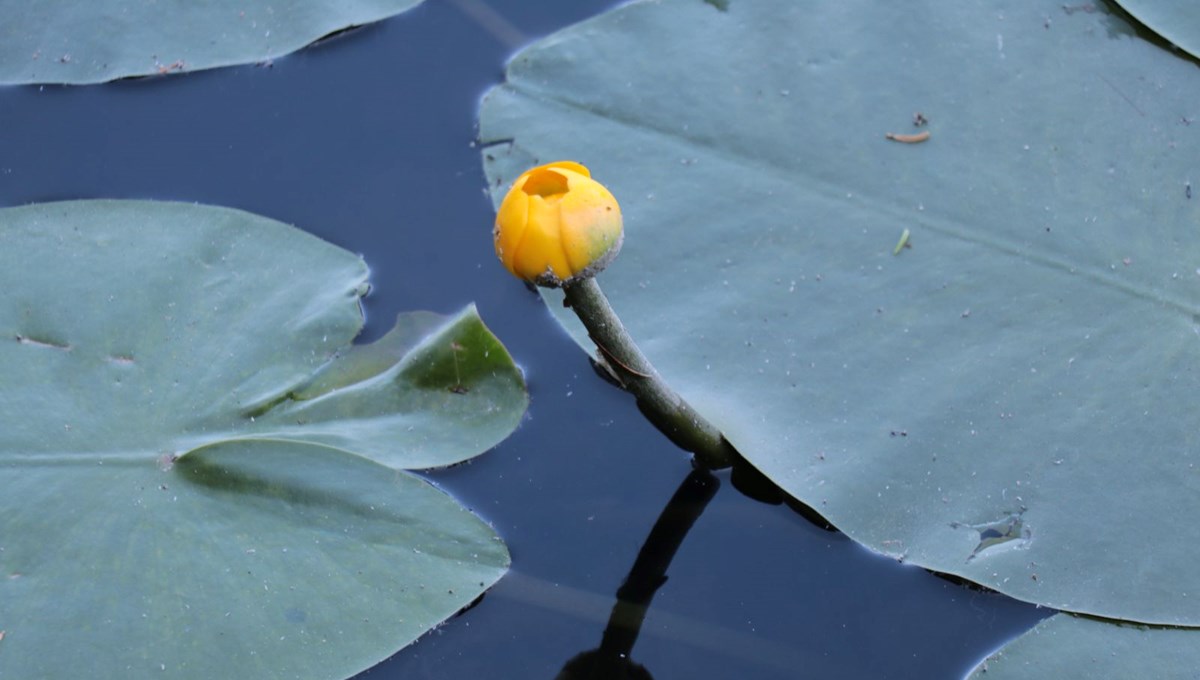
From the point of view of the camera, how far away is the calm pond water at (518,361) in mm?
1307

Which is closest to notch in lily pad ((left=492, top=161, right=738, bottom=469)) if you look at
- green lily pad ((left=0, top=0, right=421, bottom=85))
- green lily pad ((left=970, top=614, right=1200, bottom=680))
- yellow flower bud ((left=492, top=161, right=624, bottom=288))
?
yellow flower bud ((left=492, top=161, right=624, bottom=288))

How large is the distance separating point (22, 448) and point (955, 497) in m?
1.12

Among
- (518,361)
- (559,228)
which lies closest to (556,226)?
(559,228)

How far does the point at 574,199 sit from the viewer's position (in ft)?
3.39

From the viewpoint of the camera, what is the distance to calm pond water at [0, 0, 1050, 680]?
4.29 feet

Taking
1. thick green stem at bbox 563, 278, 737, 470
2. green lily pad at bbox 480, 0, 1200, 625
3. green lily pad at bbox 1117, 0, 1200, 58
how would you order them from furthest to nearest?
green lily pad at bbox 1117, 0, 1200, 58 → green lily pad at bbox 480, 0, 1200, 625 → thick green stem at bbox 563, 278, 737, 470

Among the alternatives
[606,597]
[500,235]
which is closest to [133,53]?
[500,235]

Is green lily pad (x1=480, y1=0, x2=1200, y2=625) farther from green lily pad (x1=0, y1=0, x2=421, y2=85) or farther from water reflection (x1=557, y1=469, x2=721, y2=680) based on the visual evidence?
green lily pad (x1=0, y1=0, x2=421, y2=85)

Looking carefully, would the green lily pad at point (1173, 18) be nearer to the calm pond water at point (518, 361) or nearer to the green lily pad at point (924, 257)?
the green lily pad at point (924, 257)

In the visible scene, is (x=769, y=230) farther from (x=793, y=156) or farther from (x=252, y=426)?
(x=252, y=426)

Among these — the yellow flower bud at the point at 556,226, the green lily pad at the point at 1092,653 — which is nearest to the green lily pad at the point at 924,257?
the green lily pad at the point at 1092,653

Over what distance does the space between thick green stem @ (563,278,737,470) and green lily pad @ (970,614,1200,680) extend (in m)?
0.40

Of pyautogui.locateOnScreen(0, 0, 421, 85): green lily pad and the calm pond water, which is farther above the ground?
pyautogui.locateOnScreen(0, 0, 421, 85): green lily pad

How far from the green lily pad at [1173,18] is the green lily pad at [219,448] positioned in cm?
106
